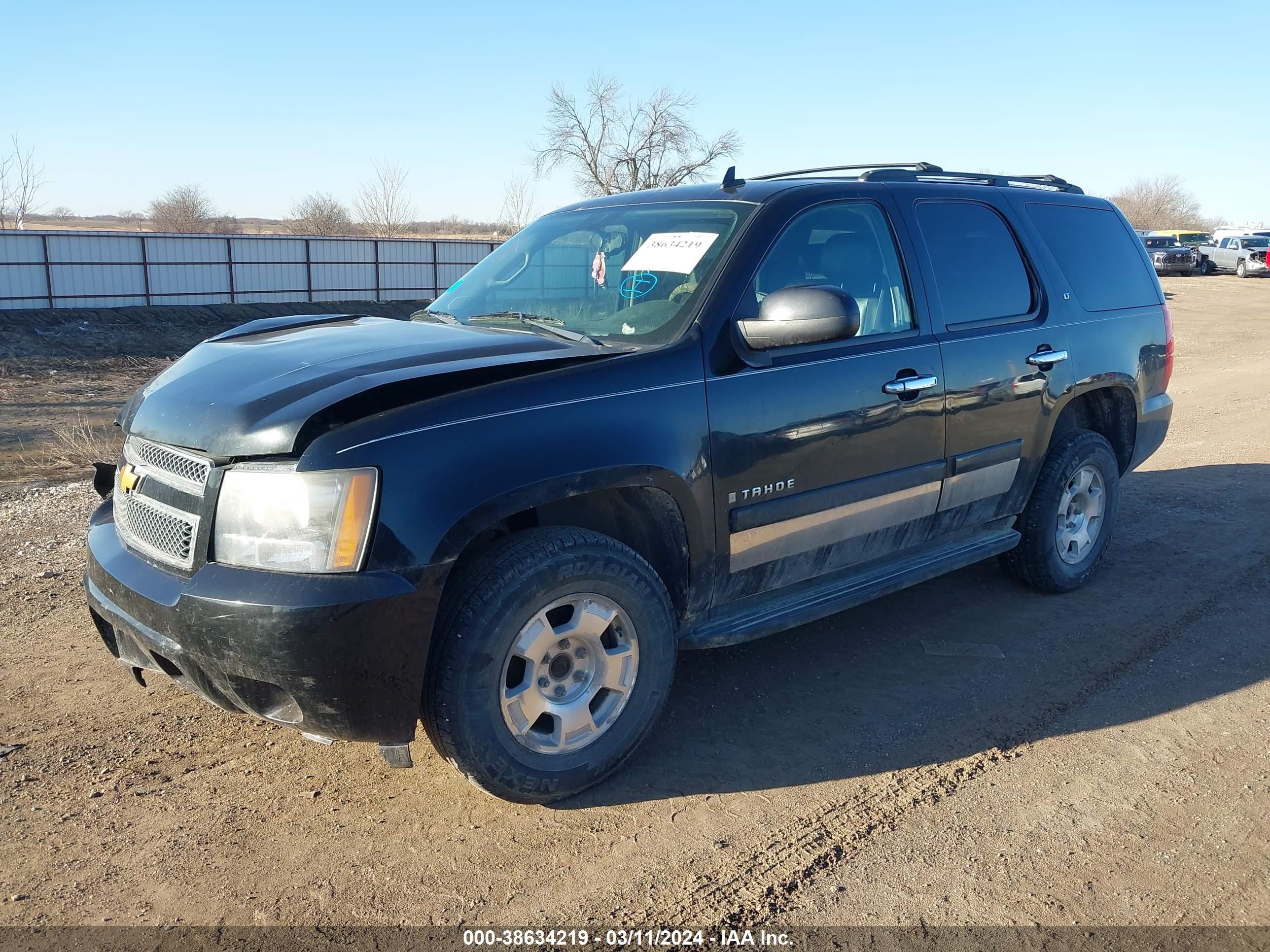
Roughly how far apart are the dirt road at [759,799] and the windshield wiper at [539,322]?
58.4 inches

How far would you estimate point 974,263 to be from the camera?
4.66 m

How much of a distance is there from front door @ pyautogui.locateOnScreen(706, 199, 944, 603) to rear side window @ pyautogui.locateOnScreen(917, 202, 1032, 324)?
0.26 meters

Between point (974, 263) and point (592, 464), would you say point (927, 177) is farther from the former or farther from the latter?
point (592, 464)

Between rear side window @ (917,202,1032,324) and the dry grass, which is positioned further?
the dry grass

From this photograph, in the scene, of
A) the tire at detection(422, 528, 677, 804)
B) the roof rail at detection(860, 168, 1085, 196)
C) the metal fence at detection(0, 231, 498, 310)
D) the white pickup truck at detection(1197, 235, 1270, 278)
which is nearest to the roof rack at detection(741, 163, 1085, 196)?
the roof rail at detection(860, 168, 1085, 196)

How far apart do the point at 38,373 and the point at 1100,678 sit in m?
18.0

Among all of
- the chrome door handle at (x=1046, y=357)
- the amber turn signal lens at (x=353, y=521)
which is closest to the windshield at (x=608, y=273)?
the amber turn signal lens at (x=353, y=521)

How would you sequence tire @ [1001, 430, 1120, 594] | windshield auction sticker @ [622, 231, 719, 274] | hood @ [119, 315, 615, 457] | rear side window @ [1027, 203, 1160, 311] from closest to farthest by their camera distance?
1. hood @ [119, 315, 615, 457]
2. windshield auction sticker @ [622, 231, 719, 274]
3. tire @ [1001, 430, 1120, 594]
4. rear side window @ [1027, 203, 1160, 311]

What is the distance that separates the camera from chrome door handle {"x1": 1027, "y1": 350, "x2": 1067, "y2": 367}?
473 cm

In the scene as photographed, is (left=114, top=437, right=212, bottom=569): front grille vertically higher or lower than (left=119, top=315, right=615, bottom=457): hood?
lower

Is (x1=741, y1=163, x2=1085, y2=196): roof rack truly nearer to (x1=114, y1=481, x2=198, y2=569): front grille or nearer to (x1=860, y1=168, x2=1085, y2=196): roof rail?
(x1=860, y1=168, x2=1085, y2=196): roof rail

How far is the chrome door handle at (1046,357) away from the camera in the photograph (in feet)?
15.5

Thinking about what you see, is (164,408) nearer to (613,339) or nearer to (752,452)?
(613,339)

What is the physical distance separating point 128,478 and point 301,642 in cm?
107
